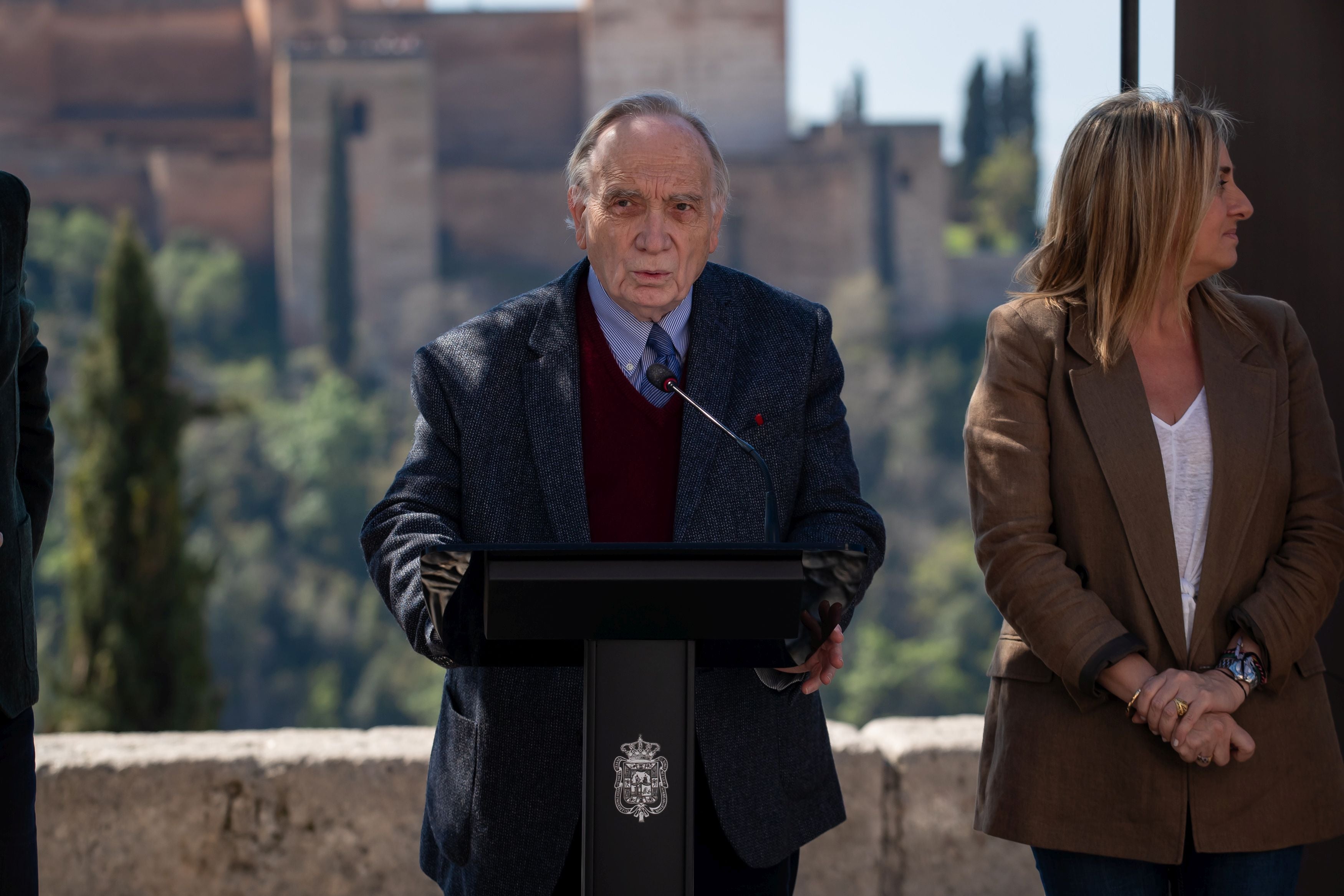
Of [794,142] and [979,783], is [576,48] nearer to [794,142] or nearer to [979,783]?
[794,142]

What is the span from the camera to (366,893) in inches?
84.6

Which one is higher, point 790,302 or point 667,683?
point 790,302

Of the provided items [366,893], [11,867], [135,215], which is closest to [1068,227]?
[11,867]

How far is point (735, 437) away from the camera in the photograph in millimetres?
1205

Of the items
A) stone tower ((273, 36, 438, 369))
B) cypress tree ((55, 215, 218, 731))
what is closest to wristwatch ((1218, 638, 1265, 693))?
cypress tree ((55, 215, 218, 731))

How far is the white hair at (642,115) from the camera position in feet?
4.82

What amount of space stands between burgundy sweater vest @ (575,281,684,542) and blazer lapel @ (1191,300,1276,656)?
20.1 inches

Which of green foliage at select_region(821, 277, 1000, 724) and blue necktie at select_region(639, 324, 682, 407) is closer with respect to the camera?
blue necktie at select_region(639, 324, 682, 407)

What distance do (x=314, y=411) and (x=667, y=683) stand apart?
3236cm

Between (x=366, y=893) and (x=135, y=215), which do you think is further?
(x=135, y=215)

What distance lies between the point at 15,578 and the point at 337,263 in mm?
33784

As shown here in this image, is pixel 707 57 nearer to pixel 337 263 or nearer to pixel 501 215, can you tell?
pixel 501 215

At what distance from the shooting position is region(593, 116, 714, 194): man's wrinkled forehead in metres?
1.43

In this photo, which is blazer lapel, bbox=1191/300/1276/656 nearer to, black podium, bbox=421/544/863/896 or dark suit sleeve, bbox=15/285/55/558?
black podium, bbox=421/544/863/896
